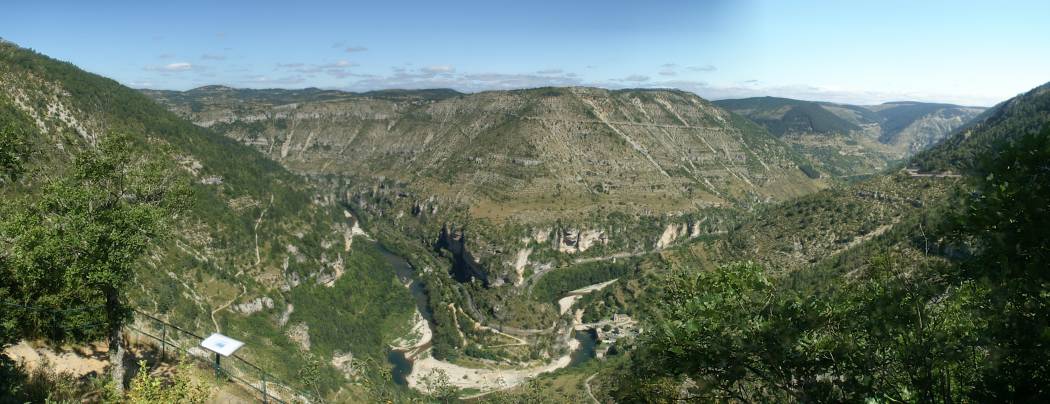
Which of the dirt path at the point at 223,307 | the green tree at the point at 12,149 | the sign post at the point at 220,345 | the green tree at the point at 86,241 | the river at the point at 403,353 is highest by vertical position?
the green tree at the point at 12,149

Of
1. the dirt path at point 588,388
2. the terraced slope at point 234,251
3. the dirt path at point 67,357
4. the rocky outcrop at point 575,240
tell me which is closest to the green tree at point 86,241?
the dirt path at point 67,357

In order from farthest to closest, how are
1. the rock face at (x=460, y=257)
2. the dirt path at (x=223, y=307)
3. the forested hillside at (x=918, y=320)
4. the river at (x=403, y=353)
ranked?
the rock face at (x=460, y=257)
the river at (x=403, y=353)
the dirt path at (x=223, y=307)
the forested hillside at (x=918, y=320)

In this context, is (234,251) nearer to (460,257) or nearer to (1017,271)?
(460,257)

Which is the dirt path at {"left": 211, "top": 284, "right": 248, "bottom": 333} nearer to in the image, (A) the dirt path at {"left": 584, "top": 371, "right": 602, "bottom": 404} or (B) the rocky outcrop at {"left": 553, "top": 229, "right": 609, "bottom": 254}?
(A) the dirt path at {"left": 584, "top": 371, "right": 602, "bottom": 404}

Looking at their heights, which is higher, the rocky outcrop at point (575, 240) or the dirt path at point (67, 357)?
the dirt path at point (67, 357)

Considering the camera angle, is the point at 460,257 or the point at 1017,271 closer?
the point at 1017,271

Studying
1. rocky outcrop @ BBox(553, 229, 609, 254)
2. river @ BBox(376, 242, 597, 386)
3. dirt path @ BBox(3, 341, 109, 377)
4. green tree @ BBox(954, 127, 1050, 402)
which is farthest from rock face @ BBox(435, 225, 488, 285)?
green tree @ BBox(954, 127, 1050, 402)

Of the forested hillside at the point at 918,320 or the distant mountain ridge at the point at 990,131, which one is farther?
A: the distant mountain ridge at the point at 990,131

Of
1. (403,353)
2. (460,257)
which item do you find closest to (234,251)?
(403,353)

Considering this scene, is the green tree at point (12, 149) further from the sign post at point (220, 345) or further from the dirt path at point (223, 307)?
→ the dirt path at point (223, 307)
